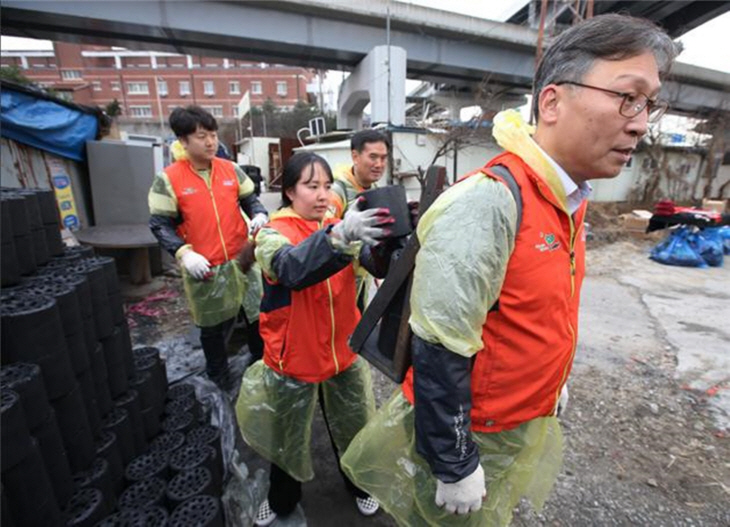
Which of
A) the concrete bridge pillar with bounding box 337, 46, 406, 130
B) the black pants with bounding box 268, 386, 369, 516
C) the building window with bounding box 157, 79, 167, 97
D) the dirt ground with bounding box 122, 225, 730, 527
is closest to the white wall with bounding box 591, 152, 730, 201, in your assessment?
the concrete bridge pillar with bounding box 337, 46, 406, 130

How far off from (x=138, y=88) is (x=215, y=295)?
49.9m

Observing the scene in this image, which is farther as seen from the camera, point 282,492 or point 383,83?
point 383,83

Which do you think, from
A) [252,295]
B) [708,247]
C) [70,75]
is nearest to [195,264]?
[252,295]

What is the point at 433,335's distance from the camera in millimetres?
910

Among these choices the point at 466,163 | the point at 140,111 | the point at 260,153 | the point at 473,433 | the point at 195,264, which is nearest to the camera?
the point at 473,433

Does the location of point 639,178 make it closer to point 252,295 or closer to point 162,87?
point 252,295

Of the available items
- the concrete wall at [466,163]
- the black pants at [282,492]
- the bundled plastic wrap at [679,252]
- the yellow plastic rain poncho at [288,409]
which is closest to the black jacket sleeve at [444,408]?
the yellow plastic rain poncho at [288,409]

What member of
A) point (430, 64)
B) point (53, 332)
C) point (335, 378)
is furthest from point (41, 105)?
point (430, 64)

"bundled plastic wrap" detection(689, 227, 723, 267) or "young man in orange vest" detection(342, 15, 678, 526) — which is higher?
"young man in orange vest" detection(342, 15, 678, 526)

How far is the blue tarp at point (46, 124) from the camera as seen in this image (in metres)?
4.07

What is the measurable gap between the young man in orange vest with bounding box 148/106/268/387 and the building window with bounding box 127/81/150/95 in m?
49.0

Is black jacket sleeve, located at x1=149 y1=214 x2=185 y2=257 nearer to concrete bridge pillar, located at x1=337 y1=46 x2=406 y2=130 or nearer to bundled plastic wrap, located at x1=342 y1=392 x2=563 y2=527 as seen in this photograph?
bundled plastic wrap, located at x1=342 y1=392 x2=563 y2=527

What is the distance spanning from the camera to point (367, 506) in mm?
1884

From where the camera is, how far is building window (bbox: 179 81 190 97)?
43.2m
